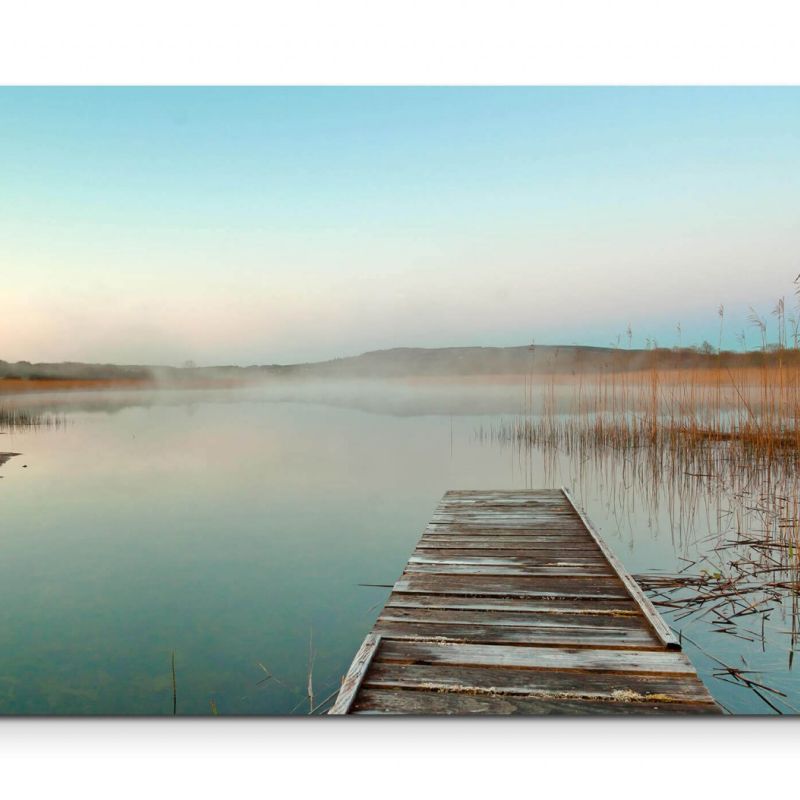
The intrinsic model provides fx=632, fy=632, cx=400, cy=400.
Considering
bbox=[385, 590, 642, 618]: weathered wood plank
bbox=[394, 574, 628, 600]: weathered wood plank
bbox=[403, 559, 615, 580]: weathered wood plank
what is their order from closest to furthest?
bbox=[385, 590, 642, 618]: weathered wood plank < bbox=[394, 574, 628, 600]: weathered wood plank < bbox=[403, 559, 615, 580]: weathered wood plank

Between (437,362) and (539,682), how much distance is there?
1296 cm

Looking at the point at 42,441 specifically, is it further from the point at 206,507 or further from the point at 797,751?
the point at 797,751

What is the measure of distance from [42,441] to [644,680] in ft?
25.6

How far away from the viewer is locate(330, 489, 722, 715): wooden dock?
4.85ft

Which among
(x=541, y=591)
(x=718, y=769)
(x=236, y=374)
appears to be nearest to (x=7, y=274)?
(x=541, y=591)

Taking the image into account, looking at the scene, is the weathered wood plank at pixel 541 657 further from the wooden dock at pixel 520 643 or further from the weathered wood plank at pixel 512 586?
the weathered wood plank at pixel 512 586

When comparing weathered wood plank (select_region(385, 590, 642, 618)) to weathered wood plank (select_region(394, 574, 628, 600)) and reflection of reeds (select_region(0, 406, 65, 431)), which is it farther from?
reflection of reeds (select_region(0, 406, 65, 431))

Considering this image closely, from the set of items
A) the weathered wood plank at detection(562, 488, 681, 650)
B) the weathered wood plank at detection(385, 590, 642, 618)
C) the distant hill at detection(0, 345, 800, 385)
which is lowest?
the weathered wood plank at detection(385, 590, 642, 618)

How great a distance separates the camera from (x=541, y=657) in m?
1.69

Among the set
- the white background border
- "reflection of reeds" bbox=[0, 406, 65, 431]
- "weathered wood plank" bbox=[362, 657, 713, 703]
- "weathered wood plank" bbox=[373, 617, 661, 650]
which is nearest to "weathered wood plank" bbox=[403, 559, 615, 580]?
"weathered wood plank" bbox=[373, 617, 661, 650]

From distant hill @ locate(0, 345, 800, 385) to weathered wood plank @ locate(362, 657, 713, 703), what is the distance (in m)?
2.83

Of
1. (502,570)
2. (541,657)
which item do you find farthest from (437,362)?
(541,657)

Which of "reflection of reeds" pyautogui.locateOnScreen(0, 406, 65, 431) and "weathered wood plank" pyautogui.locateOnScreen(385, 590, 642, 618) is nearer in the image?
"weathered wood plank" pyautogui.locateOnScreen(385, 590, 642, 618)

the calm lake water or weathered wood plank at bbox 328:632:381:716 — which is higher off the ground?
weathered wood plank at bbox 328:632:381:716
